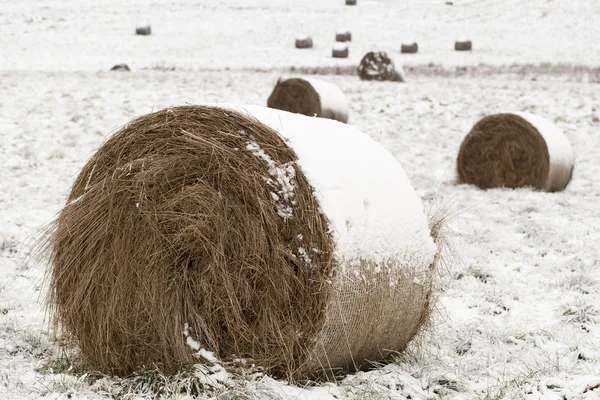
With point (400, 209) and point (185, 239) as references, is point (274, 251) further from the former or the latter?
point (400, 209)

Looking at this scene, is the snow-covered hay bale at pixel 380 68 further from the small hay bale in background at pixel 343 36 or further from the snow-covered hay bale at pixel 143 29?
the snow-covered hay bale at pixel 143 29

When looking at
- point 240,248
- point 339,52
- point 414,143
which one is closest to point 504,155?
point 414,143

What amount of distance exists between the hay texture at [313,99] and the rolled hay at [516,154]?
9.60 feet

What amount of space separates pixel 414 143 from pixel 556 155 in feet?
10.9

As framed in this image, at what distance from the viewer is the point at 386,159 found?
4543 millimetres

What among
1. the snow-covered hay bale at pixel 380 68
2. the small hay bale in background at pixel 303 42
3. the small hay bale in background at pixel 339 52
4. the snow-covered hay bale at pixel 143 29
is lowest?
the snow-covered hay bale at pixel 380 68

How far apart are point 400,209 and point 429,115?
10.4 m

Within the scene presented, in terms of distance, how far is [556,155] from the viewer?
32.1 ft

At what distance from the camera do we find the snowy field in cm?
432

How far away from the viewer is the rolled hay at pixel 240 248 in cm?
400

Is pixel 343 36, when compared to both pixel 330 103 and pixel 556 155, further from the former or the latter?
pixel 556 155

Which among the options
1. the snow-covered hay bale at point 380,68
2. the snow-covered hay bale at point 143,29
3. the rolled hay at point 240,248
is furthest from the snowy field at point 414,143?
the snow-covered hay bale at point 143,29

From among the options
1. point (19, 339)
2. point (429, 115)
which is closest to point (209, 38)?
point (429, 115)

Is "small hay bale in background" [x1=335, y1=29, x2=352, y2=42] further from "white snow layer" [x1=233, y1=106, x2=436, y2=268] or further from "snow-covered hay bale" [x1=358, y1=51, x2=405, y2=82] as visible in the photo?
"white snow layer" [x1=233, y1=106, x2=436, y2=268]
